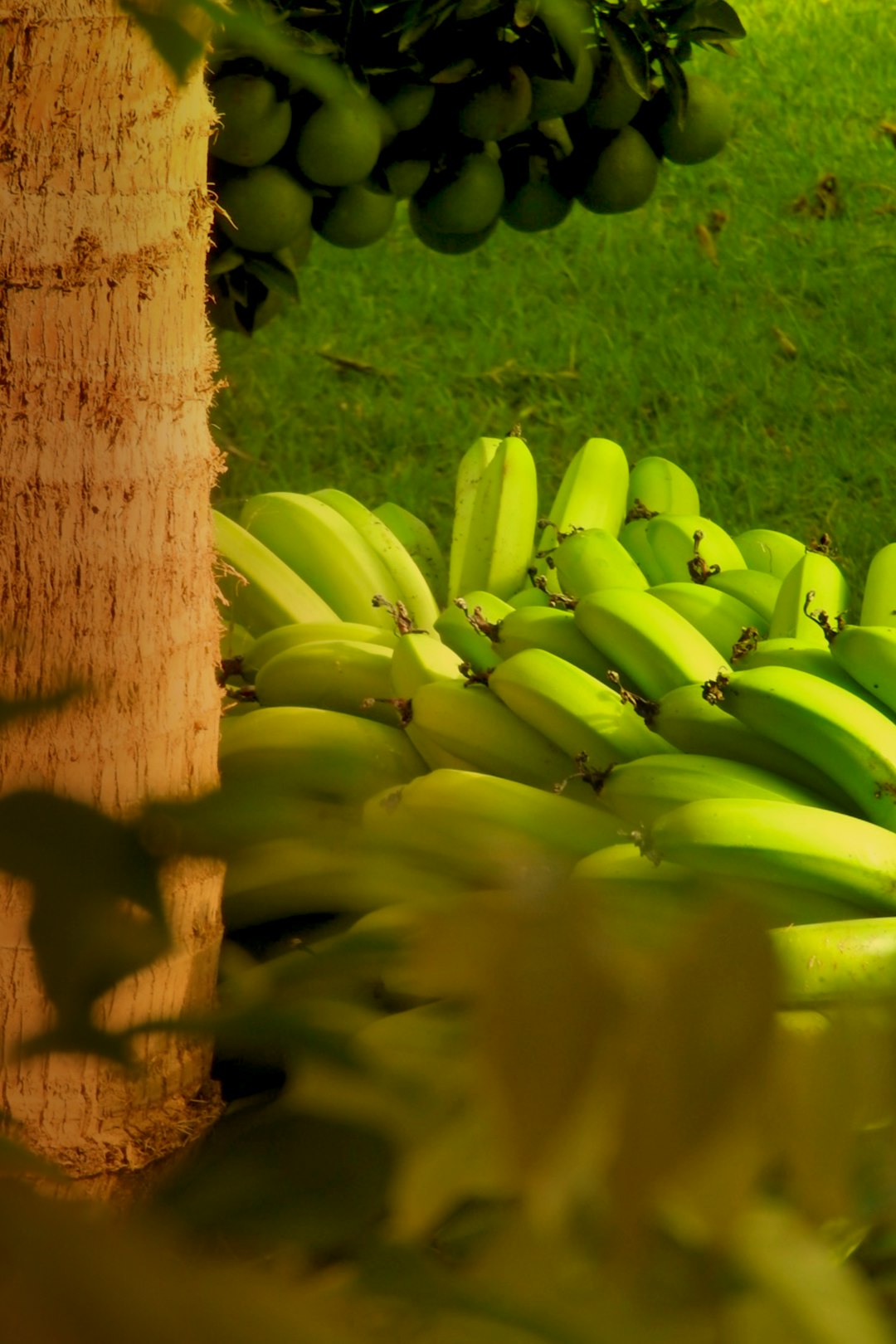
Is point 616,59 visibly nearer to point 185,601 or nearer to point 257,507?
point 257,507

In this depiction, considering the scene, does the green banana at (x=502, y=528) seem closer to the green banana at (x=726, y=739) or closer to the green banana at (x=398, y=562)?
the green banana at (x=398, y=562)

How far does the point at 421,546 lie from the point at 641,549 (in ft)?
1.08

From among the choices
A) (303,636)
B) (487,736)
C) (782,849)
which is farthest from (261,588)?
(782,849)

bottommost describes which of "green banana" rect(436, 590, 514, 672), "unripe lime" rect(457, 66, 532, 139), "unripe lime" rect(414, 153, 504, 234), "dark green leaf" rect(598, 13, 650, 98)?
"green banana" rect(436, 590, 514, 672)

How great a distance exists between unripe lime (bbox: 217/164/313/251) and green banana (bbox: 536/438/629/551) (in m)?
0.48

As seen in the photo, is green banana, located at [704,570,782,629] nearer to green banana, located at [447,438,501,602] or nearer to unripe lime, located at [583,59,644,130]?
green banana, located at [447,438,501,602]

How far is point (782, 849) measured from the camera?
3.17 ft

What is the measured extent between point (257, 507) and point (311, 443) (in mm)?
1229

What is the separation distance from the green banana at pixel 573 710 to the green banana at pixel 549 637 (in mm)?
71

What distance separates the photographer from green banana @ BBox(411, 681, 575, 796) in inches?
48.8

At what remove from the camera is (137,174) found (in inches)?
32.0

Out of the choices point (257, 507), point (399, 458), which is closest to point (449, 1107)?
point (257, 507)

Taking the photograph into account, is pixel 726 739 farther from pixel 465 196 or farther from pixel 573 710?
pixel 465 196

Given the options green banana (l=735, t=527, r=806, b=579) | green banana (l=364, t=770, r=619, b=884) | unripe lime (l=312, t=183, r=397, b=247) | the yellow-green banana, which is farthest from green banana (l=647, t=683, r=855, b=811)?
unripe lime (l=312, t=183, r=397, b=247)
